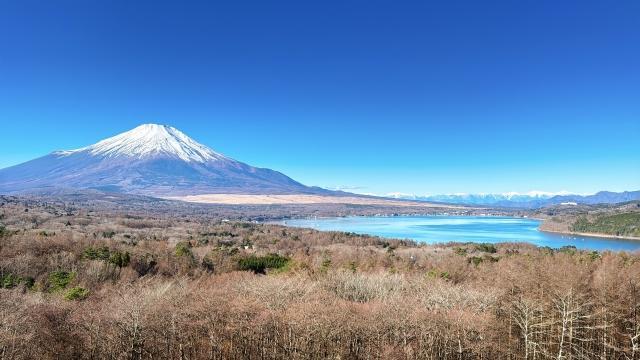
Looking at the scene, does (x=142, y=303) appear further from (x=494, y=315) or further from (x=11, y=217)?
(x=11, y=217)

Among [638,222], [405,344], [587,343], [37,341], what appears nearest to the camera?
[37,341]

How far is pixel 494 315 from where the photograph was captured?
29.9 meters

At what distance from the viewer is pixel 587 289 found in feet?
100

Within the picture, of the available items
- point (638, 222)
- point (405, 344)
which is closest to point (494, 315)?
point (405, 344)

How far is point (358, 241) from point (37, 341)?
82054 millimetres

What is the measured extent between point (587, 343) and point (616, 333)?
221cm

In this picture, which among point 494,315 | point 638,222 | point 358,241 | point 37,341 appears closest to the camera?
point 37,341

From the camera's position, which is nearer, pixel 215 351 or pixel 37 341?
pixel 37 341

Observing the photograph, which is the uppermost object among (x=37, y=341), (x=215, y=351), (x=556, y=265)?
(x=556, y=265)

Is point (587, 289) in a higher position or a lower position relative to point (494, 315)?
higher

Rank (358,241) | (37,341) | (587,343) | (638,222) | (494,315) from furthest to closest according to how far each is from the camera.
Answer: (638,222) → (358,241) → (494,315) → (587,343) → (37,341)

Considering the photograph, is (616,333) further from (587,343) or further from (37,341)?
(37,341)

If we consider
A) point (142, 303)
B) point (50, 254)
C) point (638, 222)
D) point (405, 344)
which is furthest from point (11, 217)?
point (638, 222)

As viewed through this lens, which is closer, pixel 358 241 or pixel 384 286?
pixel 384 286
